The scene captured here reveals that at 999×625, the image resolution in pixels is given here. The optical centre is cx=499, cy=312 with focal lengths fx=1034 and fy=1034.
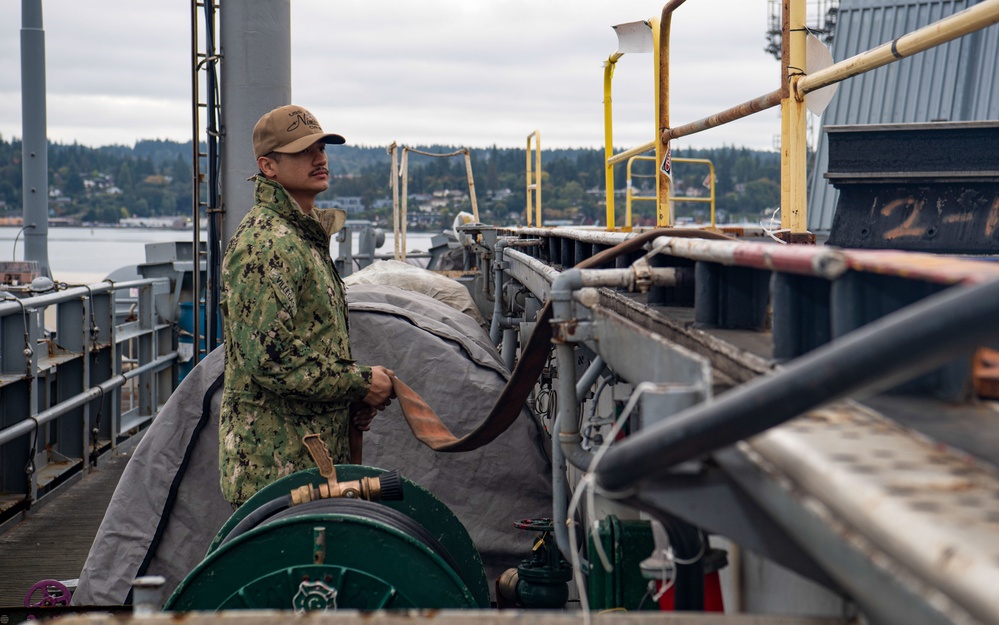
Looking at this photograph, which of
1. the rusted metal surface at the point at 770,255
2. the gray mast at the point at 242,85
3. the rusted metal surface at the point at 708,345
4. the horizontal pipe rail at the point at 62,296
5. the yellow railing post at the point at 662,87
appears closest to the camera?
the rusted metal surface at the point at 770,255

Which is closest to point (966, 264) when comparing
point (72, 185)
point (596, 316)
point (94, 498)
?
point (596, 316)

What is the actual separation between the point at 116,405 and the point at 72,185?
8674cm

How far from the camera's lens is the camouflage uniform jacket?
367cm

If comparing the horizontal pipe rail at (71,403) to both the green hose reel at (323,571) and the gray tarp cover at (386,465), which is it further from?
the green hose reel at (323,571)

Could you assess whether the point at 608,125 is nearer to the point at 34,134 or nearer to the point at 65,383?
the point at 65,383

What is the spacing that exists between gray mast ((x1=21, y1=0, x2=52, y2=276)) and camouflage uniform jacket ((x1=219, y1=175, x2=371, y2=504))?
35.7 feet

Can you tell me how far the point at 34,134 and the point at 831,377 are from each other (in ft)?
48.7

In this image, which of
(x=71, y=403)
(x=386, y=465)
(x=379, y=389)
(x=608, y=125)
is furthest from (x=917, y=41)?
(x=71, y=403)

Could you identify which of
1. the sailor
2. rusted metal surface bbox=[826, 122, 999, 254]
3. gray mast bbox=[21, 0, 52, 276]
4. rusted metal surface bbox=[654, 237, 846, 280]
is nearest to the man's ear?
the sailor

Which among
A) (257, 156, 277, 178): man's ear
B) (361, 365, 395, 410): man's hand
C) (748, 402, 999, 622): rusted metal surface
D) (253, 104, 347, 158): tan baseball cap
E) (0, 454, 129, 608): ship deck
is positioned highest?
(253, 104, 347, 158): tan baseball cap

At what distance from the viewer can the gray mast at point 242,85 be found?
8.13 meters

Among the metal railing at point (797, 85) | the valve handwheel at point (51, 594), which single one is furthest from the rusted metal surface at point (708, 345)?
the valve handwheel at point (51, 594)

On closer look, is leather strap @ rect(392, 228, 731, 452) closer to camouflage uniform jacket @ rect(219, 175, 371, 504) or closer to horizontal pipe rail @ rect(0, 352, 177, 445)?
camouflage uniform jacket @ rect(219, 175, 371, 504)

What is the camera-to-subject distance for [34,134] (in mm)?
14172
